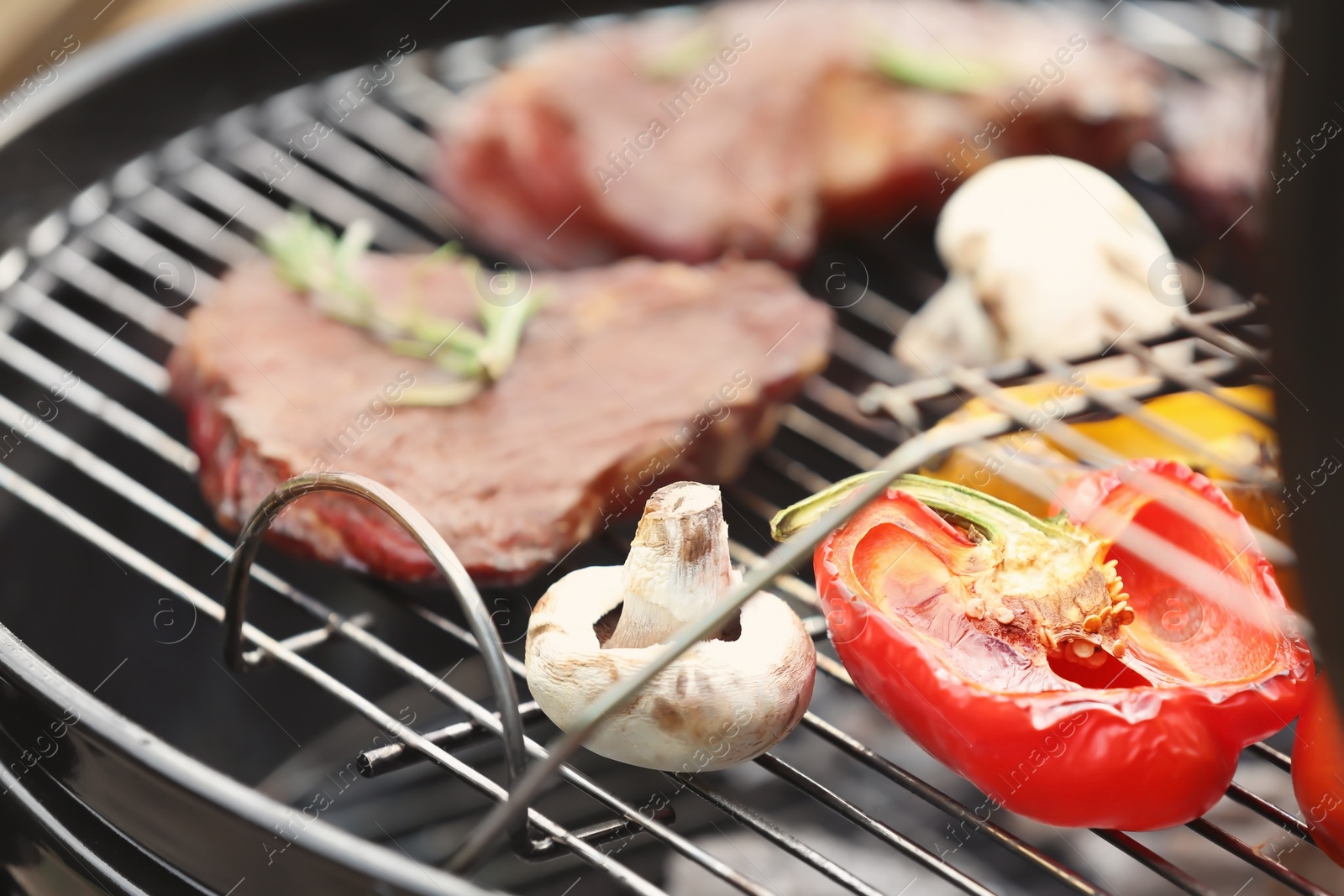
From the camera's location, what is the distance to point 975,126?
5.49 feet

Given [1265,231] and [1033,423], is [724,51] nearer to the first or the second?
[1033,423]

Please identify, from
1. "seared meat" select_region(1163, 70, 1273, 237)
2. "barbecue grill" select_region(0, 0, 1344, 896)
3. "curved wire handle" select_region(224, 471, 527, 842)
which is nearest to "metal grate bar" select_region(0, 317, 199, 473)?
"barbecue grill" select_region(0, 0, 1344, 896)

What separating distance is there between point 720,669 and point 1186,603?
37 cm

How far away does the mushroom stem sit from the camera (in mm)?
830

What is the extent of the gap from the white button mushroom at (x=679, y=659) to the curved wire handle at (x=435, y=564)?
82mm

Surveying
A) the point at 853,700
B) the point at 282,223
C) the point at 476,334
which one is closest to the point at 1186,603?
the point at 853,700

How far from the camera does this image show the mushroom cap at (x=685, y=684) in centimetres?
82

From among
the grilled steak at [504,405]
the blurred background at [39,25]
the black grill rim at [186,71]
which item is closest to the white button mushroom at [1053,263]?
the grilled steak at [504,405]

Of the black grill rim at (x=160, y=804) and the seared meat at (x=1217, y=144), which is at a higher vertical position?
the black grill rim at (x=160, y=804)

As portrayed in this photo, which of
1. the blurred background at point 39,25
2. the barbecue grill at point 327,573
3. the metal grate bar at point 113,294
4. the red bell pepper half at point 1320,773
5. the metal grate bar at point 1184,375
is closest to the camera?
the red bell pepper half at point 1320,773

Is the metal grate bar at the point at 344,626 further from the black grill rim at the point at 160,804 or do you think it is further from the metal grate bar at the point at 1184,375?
the metal grate bar at the point at 1184,375

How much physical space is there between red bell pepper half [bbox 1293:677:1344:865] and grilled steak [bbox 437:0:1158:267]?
0.97m

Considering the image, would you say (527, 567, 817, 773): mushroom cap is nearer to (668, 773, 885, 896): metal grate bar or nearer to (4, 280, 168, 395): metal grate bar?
(668, 773, 885, 896): metal grate bar

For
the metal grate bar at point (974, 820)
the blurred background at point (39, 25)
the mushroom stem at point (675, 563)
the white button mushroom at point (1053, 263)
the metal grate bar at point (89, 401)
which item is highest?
the blurred background at point (39, 25)
